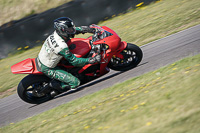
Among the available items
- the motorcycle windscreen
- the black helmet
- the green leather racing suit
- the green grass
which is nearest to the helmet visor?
the black helmet

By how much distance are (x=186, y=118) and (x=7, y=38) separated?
11.6 metres

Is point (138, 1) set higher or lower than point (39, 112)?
higher

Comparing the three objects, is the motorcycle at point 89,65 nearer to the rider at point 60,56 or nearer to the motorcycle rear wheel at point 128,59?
the motorcycle rear wheel at point 128,59

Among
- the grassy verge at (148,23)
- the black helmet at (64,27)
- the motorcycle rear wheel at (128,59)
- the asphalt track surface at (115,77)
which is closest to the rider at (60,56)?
the black helmet at (64,27)

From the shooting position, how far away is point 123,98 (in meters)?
4.72

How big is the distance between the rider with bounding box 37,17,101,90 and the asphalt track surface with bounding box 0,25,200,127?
493 millimetres

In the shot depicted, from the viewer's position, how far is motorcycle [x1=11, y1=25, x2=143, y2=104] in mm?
5898

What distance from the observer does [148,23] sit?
415 inches

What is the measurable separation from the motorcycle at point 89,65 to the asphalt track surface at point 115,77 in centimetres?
26

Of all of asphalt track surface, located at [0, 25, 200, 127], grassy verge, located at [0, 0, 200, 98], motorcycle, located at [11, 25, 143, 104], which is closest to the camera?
motorcycle, located at [11, 25, 143, 104]

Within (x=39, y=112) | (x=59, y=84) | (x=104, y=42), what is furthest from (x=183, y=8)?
(x=39, y=112)

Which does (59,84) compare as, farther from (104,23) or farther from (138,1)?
(138,1)

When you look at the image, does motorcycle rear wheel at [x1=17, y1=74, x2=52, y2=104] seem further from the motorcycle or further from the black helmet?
the black helmet

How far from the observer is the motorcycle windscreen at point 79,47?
589cm
